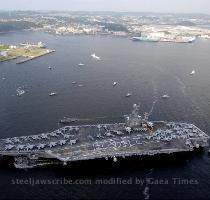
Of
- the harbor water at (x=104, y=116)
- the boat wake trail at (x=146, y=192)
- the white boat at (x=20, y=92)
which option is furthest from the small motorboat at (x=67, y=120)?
the boat wake trail at (x=146, y=192)

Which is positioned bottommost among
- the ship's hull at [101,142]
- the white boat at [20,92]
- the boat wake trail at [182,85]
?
the white boat at [20,92]

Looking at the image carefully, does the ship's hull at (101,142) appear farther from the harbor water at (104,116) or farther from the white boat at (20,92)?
the white boat at (20,92)

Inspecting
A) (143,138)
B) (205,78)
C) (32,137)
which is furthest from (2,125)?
(205,78)

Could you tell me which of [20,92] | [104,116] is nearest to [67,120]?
[104,116]

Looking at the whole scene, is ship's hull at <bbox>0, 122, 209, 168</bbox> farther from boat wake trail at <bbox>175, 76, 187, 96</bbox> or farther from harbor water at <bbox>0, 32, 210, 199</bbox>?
boat wake trail at <bbox>175, 76, 187, 96</bbox>

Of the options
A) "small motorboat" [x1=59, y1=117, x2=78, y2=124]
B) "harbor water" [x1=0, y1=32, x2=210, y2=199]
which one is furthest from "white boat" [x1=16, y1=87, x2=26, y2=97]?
"small motorboat" [x1=59, y1=117, x2=78, y2=124]

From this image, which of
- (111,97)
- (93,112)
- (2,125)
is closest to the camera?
(2,125)

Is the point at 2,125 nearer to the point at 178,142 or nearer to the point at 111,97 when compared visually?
the point at 111,97

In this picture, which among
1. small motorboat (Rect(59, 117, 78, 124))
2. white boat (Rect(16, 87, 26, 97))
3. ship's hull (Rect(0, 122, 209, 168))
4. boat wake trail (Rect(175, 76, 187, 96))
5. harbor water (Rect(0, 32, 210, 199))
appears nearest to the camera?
harbor water (Rect(0, 32, 210, 199))
